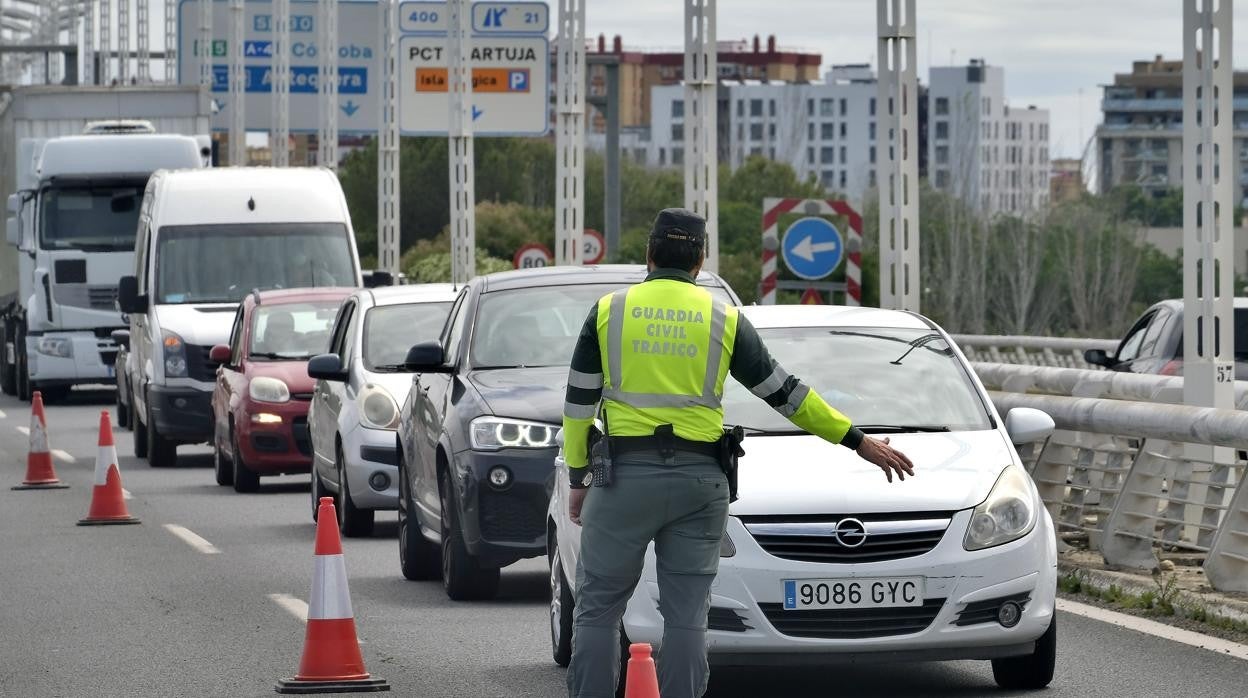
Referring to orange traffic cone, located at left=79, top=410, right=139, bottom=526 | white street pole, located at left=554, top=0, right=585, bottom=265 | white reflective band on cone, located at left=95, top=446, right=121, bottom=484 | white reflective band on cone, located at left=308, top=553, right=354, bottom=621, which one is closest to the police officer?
white reflective band on cone, located at left=308, top=553, right=354, bottom=621

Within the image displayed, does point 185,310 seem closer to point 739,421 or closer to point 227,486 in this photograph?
point 227,486

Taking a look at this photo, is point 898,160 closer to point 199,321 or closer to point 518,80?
point 199,321

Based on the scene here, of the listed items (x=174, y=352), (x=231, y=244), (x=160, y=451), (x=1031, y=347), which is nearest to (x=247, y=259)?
(x=231, y=244)

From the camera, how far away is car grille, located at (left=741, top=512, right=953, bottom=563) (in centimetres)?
913

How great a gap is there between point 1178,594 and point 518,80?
40918mm

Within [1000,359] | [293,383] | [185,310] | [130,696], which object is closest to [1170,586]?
[130,696]

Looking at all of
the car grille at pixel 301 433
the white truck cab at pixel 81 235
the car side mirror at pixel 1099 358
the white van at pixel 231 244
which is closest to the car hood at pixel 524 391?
the car grille at pixel 301 433

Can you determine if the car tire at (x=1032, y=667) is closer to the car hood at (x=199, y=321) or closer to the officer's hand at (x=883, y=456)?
the officer's hand at (x=883, y=456)

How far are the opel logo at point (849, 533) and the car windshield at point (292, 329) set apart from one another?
13.1 metres

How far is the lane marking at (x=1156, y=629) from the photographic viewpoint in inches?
424

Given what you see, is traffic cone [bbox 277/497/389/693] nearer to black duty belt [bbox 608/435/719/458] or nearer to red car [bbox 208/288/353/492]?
black duty belt [bbox 608/435/719/458]

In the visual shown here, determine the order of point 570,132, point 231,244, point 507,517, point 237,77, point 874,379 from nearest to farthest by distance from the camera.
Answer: point 874,379
point 507,517
point 231,244
point 570,132
point 237,77

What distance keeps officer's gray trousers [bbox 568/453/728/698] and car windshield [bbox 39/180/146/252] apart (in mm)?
28327

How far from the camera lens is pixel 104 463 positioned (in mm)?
18109
